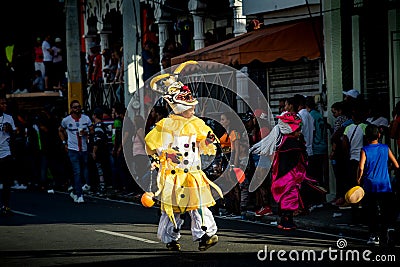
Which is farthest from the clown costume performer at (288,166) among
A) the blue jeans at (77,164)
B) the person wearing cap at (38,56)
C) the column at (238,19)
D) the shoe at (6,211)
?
the person wearing cap at (38,56)

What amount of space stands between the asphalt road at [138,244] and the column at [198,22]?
7.53 m

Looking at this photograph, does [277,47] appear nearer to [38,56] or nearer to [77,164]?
[77,164]

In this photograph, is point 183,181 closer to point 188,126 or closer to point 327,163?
point 188,126

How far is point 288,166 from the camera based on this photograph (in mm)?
15578

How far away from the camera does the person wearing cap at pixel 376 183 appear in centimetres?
1299

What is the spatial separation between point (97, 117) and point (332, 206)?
7110mm

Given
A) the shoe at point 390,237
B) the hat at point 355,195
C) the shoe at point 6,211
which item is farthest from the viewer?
the shoe at point 6,211

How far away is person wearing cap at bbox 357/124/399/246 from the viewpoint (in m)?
13.0

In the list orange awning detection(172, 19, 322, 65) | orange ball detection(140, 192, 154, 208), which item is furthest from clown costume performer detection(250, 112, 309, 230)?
orange awning detection(172, 19, 322, 65)

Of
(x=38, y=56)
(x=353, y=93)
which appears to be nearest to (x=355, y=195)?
(x=353, y=93)

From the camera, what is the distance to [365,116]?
16453mm

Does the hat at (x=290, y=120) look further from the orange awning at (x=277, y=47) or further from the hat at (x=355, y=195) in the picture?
the orange awning at (x=277, y=47)

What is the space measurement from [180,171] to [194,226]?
698 mm

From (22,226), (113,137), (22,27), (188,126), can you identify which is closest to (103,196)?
(113,137)
